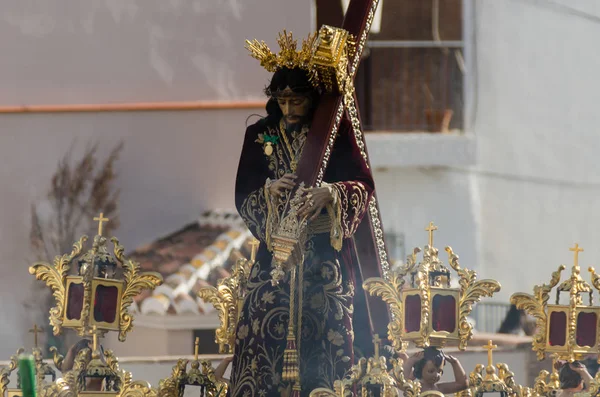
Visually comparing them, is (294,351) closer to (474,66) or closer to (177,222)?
(177,222)

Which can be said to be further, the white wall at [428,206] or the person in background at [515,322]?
the white wall at [428,206]

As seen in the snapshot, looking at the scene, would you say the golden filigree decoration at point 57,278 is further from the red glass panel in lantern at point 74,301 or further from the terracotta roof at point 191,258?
the terracotta roof at point 191,258

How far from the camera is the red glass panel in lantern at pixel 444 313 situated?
898 centimetres

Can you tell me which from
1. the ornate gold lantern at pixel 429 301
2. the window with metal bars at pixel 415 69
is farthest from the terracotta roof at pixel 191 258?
the ornate gold lantern at pixel 429 301

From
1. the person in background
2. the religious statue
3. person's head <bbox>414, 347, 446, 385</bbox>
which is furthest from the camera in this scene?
the person in background

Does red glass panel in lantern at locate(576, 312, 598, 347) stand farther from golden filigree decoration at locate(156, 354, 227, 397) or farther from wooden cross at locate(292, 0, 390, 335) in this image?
golden filigree decoration at locate(156, 354, 227, 397)

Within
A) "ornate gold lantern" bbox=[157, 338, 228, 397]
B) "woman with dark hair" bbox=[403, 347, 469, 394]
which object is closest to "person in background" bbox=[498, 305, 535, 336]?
"woman with dark hair" bbox=[403, 347, 469, 394]

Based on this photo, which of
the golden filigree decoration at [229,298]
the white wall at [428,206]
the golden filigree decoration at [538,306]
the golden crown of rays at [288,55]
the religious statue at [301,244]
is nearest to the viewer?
the religious statue at [301,244]

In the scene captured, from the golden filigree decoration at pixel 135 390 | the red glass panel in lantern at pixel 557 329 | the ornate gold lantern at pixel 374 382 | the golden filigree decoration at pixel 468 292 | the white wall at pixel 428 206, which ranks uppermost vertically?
the white wall at pixel 428 206

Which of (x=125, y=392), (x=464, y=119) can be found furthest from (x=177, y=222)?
(x=125, y=392)

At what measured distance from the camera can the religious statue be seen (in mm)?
8781

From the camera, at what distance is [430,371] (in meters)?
8.99

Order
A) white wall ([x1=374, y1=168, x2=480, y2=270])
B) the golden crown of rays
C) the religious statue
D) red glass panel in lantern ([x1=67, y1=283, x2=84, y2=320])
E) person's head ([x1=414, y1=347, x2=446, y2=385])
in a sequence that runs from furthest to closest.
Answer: white wall ([x1=374, y1=168, x2=480, y2=270])
red glass panel in lantern ([x1=67, y1=283, x2=84, y2=320])
person's head ([x1=414, y1=347, x2=446, y2=385])
the golden crown of rays
the religious statue

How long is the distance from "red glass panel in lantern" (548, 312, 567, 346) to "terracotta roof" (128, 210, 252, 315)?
675cm
